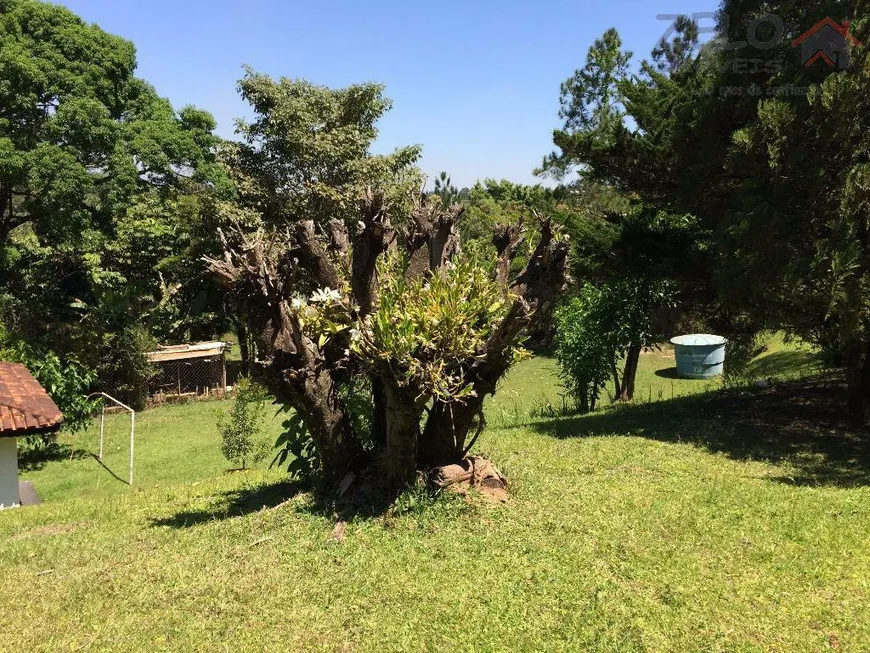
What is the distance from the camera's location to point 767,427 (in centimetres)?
895

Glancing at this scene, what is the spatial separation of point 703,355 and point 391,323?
1905 cm

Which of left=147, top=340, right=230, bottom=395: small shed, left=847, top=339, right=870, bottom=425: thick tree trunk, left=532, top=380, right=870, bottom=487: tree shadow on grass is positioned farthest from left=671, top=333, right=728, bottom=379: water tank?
left=147, top=340, right=230, bottom=395: small shed

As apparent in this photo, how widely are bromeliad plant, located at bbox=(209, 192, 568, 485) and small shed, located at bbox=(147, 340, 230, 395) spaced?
1597 cm

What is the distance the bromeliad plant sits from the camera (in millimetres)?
4742

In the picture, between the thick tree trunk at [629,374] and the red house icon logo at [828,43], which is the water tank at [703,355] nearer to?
the thick tree trunk at [629,374]

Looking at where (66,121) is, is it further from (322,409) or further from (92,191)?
(322,409)

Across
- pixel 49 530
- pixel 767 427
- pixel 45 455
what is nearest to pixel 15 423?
pixel 49 530

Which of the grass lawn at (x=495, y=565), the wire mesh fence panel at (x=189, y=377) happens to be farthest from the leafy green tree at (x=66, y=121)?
the grass lawn at (x=495, y=565)

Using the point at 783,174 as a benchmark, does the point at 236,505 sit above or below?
below

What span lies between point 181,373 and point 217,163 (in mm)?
6859

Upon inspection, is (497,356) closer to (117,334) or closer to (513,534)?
(513,534)

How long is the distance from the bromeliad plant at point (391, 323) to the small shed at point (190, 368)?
1597 cm

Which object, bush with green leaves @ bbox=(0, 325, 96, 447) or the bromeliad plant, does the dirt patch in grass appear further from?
bush with green leaves @ bbox=(0, 325, 96, 447)

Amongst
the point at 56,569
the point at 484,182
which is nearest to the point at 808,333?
the point at 56,569
